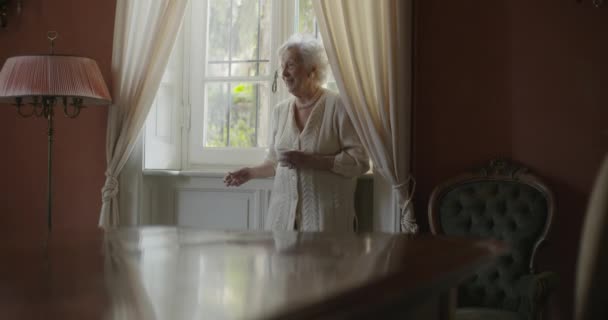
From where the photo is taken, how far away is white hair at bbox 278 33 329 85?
3469 mm

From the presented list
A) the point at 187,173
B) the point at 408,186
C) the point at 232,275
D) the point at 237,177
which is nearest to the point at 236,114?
the point at 187,173

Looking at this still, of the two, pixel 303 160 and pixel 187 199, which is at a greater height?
pixel 303 160

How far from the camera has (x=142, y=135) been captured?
405cm

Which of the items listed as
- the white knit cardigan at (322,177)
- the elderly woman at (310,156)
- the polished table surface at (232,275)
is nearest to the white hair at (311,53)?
the elderly woman at (310,156)

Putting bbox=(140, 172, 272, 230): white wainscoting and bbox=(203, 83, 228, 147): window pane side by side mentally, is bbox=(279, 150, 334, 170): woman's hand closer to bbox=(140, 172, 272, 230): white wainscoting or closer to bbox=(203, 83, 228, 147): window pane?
bbox=(140, 172, 272, 230): white wainscoting

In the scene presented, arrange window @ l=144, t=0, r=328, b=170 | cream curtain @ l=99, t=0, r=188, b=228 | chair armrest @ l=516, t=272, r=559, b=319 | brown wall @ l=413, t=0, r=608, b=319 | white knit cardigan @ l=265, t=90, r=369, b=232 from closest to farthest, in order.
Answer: chair armrest @ l=516, t=272, r=559, b=319 → brown wall @ l=413, t=0, r=608, b=319 → white knit cardigan @ l=265, t=90, r=369, b=232 → cream curtain @ l=99, t=0, r=188, b=228 → window @ l=144, t=0, r=328, b=170

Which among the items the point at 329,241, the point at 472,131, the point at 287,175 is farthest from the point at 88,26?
the point at 329,241

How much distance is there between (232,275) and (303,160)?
2250mm

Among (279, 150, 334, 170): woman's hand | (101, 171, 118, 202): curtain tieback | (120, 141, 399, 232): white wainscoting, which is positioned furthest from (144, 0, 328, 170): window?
(279, 150, 334, 170): woman's hand

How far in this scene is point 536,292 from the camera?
2.64m

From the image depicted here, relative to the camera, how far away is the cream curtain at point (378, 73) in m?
3.36

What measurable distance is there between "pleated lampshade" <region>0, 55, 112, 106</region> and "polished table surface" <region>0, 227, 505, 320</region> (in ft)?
7.36

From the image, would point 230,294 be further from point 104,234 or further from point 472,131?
point 472,131

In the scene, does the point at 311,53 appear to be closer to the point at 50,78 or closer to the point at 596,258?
the point at 50,78
